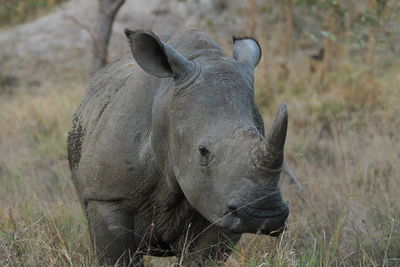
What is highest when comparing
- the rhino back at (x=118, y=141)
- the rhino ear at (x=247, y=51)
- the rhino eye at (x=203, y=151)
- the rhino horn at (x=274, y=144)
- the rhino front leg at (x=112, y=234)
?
the rhino horn at (x=274, y=144)

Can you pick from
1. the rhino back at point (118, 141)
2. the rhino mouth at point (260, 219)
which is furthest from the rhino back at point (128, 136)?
the rhino mouth at point (260, 219)

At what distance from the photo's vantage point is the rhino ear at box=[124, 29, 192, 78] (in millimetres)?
4164

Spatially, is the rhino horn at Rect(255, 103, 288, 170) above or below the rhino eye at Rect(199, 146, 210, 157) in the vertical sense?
above

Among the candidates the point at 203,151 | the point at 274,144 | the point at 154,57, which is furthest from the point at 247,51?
the point at 274,144

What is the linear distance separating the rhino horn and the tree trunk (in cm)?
604

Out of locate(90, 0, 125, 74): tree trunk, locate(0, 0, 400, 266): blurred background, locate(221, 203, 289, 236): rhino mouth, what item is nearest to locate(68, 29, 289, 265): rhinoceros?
locate(221, 203, 289, 236): rhino mouth

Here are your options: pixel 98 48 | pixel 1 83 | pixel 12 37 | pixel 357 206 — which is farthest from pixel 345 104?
pixel 12 37

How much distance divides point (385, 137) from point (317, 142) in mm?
1148

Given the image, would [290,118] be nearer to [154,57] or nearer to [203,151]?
[154,57]

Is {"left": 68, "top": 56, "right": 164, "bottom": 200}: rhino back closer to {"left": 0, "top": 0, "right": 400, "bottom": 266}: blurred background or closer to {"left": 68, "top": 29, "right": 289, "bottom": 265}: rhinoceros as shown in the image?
{"left": 68, "top": 29, "right": 289, "bottom": 265}: rhinoceros

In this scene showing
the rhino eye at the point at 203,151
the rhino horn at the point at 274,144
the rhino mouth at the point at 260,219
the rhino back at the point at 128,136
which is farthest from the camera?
the rhino back at the point at 128,136

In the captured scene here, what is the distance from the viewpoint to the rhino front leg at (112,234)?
4535mm

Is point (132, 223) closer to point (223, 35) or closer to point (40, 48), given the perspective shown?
point (223, 35)

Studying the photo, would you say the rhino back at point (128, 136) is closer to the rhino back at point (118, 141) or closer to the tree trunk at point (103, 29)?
the rhino back at point (118, 141)
